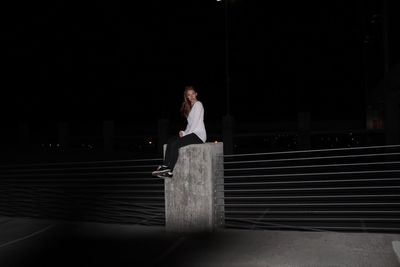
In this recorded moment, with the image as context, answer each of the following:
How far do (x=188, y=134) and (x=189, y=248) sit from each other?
5.44ft

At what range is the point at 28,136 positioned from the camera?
2561 centimetres

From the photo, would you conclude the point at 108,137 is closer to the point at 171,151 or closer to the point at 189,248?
the point at 171,151

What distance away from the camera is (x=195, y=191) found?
7.88 m

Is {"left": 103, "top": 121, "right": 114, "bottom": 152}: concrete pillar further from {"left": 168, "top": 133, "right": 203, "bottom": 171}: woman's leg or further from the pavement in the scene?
{"left": 168, "top": 133, "right": 203, "bottom": 171}: woman's leg

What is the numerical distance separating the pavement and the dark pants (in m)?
1.11

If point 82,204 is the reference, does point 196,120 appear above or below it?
above

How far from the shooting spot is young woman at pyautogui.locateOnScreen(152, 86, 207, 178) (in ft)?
25.3

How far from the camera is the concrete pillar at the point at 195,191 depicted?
780 centimetres

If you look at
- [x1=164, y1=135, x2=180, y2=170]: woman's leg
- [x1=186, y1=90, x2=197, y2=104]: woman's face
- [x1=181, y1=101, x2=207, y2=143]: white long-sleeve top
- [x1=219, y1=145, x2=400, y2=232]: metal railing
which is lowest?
[x1=219, y1=145, x2=400, y2=232]: metal railing

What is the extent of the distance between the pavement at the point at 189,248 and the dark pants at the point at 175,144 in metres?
1.11

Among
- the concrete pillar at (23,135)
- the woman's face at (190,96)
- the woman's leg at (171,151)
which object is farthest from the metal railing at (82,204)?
the concrete pillar at (23,135)

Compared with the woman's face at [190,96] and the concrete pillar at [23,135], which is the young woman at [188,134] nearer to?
the woman's face at [190,96]

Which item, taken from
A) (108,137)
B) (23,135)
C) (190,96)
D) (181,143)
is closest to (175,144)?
(181,143)

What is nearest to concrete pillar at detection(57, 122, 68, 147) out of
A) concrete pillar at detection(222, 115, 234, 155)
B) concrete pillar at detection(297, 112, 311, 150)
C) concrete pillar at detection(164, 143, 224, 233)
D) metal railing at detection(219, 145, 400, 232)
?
concrete pillar at detection(222, 115, 234, 155)
